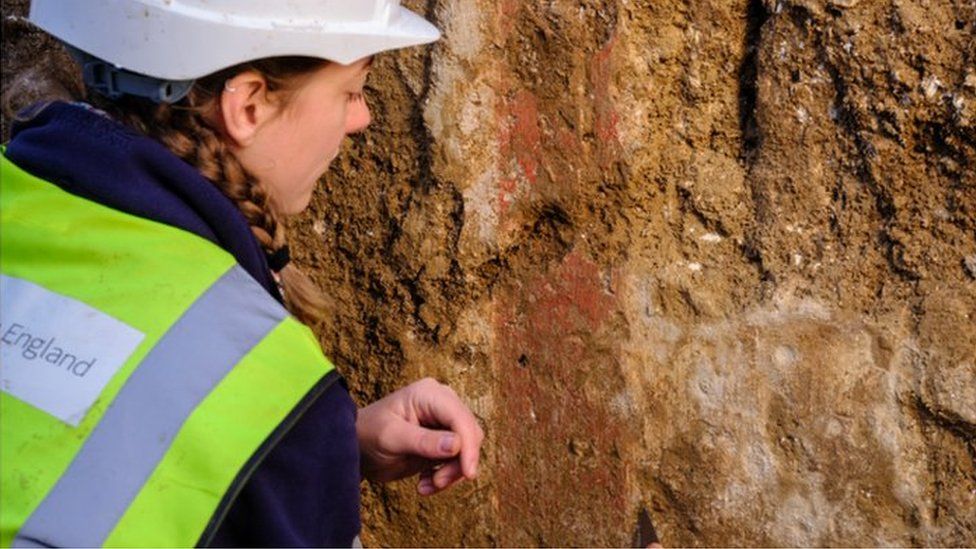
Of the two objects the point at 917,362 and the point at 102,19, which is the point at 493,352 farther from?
the point at 102,19

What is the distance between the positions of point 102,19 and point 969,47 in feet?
4.36

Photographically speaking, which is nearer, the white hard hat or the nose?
the white hard hat

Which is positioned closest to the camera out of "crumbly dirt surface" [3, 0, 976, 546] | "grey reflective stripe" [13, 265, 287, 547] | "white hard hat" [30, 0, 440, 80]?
"grey reflective stripe" [13, 265, 287, 547]

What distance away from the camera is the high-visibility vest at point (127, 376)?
1.45 metres

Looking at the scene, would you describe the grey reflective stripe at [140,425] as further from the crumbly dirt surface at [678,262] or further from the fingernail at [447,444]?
the crumbly dirt surface at [678,262]

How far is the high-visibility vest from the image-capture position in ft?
4.74

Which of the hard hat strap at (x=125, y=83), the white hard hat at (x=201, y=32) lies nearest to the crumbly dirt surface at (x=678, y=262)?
the white hard hat at (x=201, y=32)

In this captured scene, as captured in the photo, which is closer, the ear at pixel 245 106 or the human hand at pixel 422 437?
the ear at pixel 245 106

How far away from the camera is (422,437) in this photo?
6.23 ft

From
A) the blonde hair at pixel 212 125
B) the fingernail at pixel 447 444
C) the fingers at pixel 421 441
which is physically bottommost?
the fingers at pixel 421 441

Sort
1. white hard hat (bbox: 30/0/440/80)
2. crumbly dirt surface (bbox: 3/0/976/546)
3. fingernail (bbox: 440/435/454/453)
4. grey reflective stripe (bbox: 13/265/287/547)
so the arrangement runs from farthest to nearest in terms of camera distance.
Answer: crumbly dirt surface (bbox: 3/0/976/546) → fingernail (bbox: 440/435/454/453) → white hard hat (bbox: 30/0/440/80) → grey reflective stripe (bbox: 13/265/287/547)

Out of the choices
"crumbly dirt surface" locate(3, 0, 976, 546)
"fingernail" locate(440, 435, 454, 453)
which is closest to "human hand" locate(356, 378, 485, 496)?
"fingernail" locate(440, 435, 454, 453)

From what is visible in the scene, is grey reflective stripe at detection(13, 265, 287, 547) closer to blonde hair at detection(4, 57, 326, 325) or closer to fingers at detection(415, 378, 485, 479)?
blonde hair at detection(4, 57, 326, 325)

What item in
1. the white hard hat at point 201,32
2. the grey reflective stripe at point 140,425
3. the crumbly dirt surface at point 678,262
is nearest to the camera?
the grey reflective stripe at point 140,425
